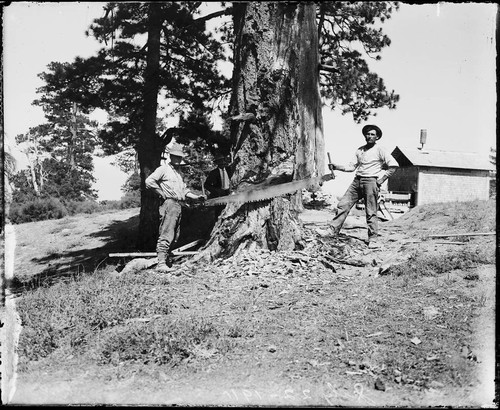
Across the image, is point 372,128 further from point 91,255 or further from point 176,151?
point 91,255

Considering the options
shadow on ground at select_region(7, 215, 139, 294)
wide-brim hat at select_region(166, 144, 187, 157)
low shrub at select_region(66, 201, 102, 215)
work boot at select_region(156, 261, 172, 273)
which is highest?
wide-brim hat at select_region(166, 144, 187, 157)

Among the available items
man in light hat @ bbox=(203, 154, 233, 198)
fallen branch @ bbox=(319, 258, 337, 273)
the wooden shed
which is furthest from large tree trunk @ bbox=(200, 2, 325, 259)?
the wooden shed

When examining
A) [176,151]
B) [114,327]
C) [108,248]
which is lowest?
[108,248]

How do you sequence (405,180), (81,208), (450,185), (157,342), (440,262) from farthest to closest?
(81,208) < (405,180) < (450,185) < (440,262) < (157,342)

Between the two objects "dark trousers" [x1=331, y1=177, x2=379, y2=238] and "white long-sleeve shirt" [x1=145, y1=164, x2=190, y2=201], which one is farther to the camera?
"dark trousers" [x1=331, y1=177, x2=379, y2=238]

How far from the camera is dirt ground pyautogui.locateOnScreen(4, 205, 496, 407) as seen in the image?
10.9 feet

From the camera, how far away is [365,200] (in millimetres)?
7465

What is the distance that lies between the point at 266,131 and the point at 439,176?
20.2m

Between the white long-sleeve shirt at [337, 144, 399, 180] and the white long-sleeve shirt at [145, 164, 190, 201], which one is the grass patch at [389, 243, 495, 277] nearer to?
the white long-sleeve shirt at [337, 144, 399, 180]

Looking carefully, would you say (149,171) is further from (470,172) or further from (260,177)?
(470,172)

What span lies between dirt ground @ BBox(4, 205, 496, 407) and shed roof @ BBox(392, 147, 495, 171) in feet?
62.3

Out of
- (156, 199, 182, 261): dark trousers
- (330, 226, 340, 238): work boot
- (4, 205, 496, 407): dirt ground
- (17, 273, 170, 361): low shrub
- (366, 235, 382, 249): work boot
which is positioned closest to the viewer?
(4, 205, 496, 407): dirt ground

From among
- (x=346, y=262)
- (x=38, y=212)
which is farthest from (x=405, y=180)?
(x=38, y=212)

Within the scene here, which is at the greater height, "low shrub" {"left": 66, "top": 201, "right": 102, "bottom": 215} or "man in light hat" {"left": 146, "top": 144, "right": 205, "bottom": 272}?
"man in light hat" {"left": 146, "top": 144, "right": 205, "bottom": 272}
